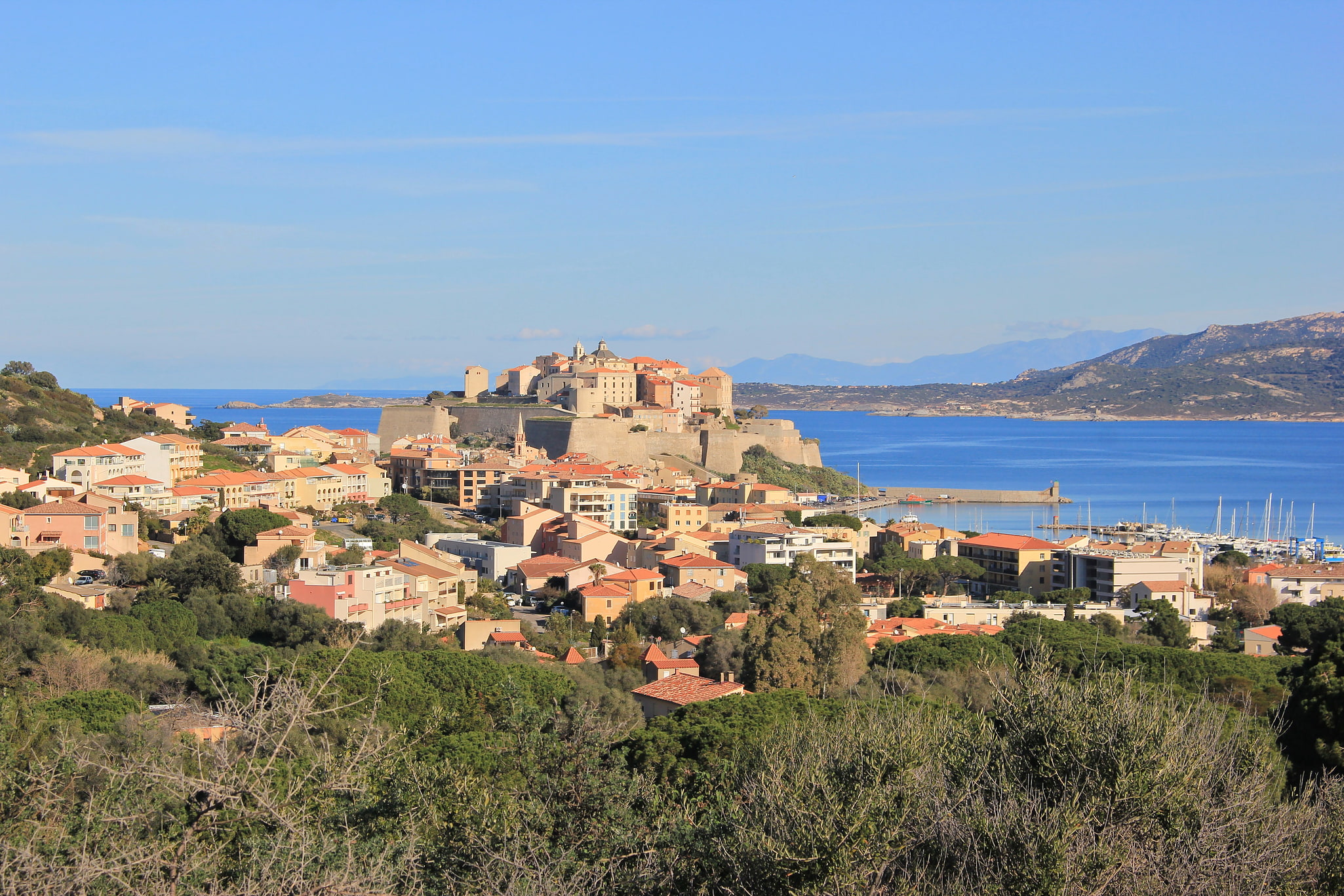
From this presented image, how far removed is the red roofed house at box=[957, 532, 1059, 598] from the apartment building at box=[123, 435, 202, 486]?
15067 millimetres

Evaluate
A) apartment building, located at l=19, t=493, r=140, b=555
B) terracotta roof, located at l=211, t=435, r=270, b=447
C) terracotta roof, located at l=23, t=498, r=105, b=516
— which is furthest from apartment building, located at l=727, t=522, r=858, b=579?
terracotta roof, located at l=211, t=435, r=270, b=447

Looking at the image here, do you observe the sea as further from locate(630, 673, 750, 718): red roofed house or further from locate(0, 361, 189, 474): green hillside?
locate(630, 673, 750, 718): red roofed house

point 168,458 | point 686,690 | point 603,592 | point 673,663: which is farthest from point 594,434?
point 686,690

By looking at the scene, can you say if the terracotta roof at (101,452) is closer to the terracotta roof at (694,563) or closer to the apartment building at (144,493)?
the apartment building at (144,493)

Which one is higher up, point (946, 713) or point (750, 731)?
point (946, 713)

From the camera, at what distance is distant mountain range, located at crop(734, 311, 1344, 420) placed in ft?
368

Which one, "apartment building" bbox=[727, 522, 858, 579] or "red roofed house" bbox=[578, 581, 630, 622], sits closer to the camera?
"red roofed house" bbox=[578, 581, 630, 622]

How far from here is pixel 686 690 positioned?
1225cm

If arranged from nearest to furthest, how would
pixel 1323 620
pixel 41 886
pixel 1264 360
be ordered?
pixel 41 886
pixel 1323 620
pixel 1264 360

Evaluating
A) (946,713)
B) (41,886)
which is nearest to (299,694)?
(41,886)

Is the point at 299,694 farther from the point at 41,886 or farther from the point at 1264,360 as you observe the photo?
the point at 1264,360

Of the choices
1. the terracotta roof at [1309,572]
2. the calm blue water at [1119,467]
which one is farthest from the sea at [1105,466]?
the terracotta roof at [1309,572]

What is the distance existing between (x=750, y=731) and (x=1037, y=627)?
687 cm

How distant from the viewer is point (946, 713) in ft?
22.7
